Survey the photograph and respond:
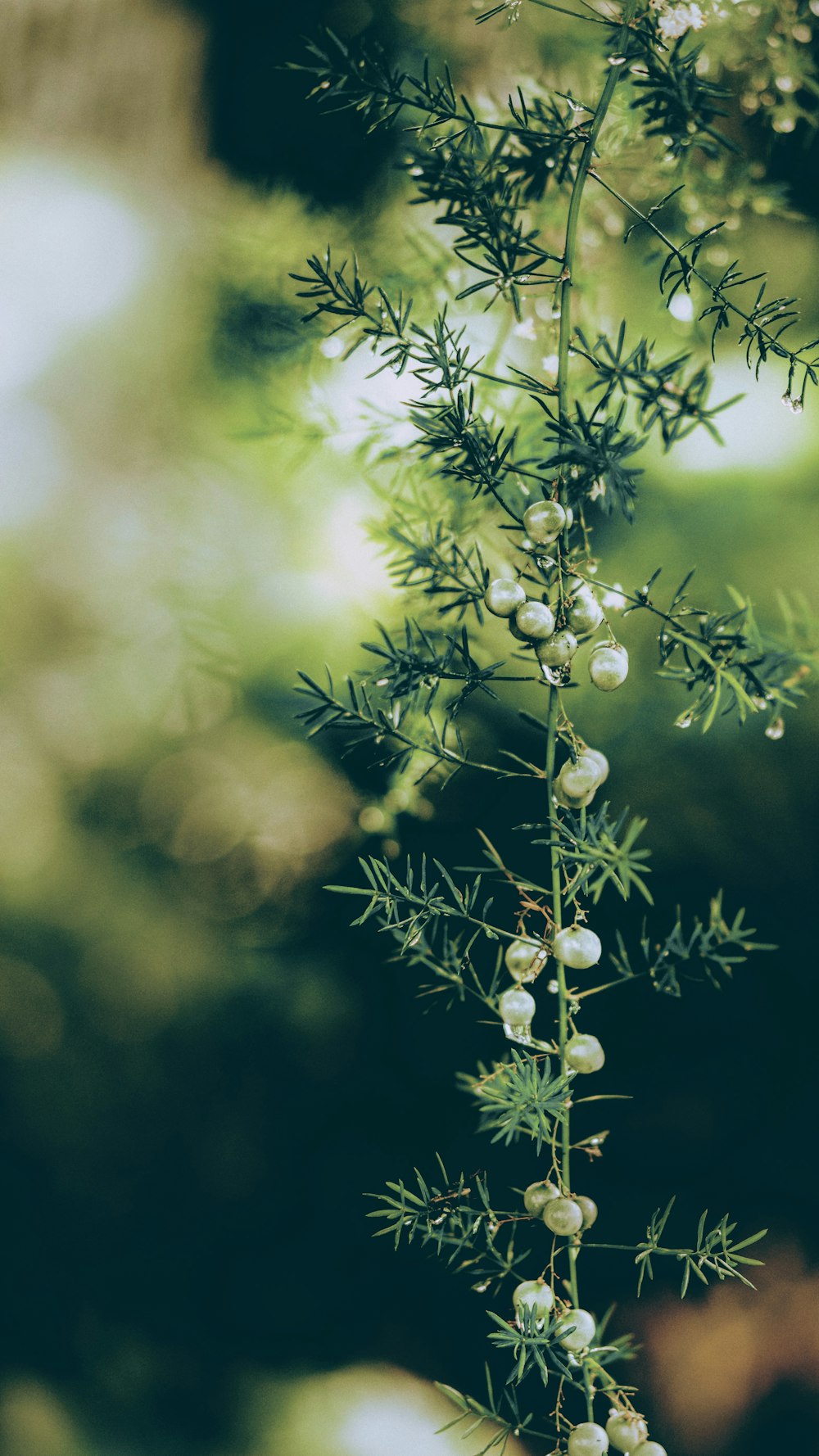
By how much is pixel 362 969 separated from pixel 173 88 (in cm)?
49

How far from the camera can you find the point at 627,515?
0.30m

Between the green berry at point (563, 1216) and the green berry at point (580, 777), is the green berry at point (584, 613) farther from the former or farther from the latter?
the green berry at point (563, 1216)

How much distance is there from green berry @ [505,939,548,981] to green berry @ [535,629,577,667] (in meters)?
0.09

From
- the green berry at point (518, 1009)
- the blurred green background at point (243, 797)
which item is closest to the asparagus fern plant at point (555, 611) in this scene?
the green berry at point (518, 1009)

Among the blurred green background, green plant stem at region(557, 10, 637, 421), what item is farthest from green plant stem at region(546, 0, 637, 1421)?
the blurred green background

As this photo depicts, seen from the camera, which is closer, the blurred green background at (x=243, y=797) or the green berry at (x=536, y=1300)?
the green berry at (x=536, y=1300)

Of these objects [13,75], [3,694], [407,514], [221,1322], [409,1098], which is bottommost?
[221,1322]

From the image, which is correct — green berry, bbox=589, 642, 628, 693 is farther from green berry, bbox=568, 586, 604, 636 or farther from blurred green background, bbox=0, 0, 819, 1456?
blurred green background, bbox=0, 0, 819, 1456

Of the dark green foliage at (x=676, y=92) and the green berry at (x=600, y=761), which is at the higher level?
the dark green foliage at (x=676, y=92)

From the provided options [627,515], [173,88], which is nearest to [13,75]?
[173,88]

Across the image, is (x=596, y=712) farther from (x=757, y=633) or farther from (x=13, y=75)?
(x=13, y=75)

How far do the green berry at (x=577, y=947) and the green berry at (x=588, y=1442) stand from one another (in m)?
0.15

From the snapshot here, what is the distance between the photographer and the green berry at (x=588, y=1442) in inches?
12.0

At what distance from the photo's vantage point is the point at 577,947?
0.29m
